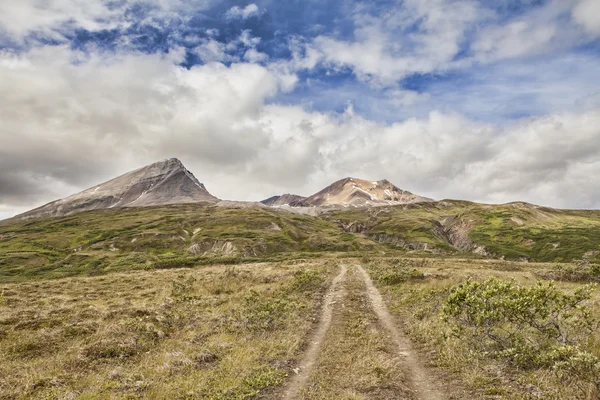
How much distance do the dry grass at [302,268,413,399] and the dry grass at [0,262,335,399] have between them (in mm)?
1697

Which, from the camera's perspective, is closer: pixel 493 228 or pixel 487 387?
pixel 487 387

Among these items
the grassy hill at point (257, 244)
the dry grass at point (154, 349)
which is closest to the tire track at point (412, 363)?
the dry grass at point (154, 349)

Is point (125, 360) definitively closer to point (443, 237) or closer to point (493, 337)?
point (493, 337)

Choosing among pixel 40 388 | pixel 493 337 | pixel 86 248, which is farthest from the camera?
pixel 86 248

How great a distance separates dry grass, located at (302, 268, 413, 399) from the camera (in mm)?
12617

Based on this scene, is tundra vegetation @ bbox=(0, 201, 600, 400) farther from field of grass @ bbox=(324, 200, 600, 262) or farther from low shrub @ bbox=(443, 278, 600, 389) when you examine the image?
field of grass @ bbox=(324, 200, 600, 262)

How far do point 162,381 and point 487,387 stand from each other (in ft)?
A: 40.4

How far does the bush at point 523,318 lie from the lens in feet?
46.0

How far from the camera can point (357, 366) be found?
15156mm

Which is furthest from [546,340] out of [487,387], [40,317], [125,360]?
[40,317]

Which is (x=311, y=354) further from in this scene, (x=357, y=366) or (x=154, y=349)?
(x=154, y=349)

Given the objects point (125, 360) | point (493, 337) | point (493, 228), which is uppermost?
point (493, 228)

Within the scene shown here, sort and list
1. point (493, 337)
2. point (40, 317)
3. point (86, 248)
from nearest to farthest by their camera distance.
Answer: point (493, 337) < point (40, 317) < point (86, 248)

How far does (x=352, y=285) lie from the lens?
41.2 meters
